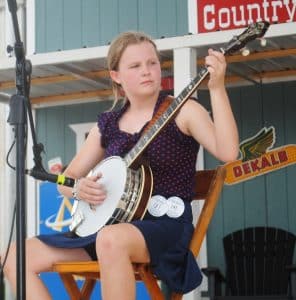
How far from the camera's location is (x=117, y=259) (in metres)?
3.08

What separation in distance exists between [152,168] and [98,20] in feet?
9.74

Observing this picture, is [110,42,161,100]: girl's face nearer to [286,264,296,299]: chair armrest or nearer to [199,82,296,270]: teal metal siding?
[286,264,296,299]: chair armrest

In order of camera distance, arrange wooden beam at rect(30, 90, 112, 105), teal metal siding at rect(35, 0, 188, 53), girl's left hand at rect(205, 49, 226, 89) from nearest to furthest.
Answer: girl's left hand at rect(205, 49, 226, 89)
teal metal siding at rect(35, 0, 188, 53)
wooden beam at rect(30, 90, 112, 105)

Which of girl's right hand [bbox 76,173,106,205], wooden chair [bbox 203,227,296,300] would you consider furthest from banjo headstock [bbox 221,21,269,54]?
wooden chair [bbox 203,227,296,300]

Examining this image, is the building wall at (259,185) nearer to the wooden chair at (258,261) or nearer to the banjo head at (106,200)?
the wooden chair at (258,261)

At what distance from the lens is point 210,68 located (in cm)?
322

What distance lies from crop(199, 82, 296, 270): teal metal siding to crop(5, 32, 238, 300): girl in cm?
283

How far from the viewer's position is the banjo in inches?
129

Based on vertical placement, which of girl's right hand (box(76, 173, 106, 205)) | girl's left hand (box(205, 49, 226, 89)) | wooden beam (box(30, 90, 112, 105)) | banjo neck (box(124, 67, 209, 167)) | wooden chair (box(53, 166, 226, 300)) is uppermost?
wooden beam (box(30, 90, 112, 105))

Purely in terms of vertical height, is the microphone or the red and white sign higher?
the red and white sign

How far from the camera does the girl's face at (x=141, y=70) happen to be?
356 cm

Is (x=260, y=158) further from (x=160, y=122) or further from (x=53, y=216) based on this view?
(x=160, y=122)

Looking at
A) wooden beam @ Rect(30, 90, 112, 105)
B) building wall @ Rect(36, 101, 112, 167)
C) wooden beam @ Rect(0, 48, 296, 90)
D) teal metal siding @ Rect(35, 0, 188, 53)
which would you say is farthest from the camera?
building wall @ Rect(36, 101, 112, 167)

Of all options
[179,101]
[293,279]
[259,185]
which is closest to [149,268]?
[179,101]
